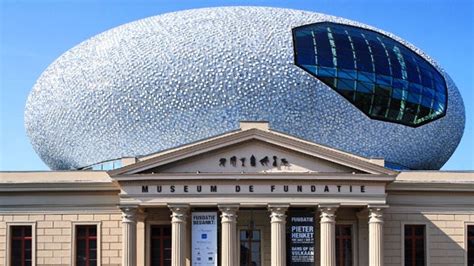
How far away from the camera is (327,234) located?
52.5m

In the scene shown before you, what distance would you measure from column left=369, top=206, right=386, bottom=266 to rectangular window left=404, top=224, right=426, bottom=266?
3.42m

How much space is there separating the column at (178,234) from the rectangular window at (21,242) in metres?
8.60

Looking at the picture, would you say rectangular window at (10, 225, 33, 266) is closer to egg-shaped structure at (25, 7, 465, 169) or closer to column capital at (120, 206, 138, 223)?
column capital at (120, 206, 138, 223)

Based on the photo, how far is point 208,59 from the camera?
61.4 m

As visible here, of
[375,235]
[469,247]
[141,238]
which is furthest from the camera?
[469,247]

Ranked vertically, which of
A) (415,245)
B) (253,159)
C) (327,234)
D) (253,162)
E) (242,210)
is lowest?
(415,245)

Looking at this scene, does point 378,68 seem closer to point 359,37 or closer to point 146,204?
point 359,37

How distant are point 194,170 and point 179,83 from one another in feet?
31.6

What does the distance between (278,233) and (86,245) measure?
36.1 feet

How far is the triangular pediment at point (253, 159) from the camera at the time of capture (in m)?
52.2

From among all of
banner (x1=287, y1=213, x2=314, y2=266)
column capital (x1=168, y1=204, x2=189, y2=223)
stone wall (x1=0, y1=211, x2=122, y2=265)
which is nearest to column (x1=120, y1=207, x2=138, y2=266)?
column capital (x1=168, y1=204, x2=189, y2=223)

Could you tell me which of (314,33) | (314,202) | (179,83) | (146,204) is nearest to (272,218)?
(314,202)

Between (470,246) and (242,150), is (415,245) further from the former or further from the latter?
(242,150)

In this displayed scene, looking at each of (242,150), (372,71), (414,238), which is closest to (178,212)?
(242,150)
